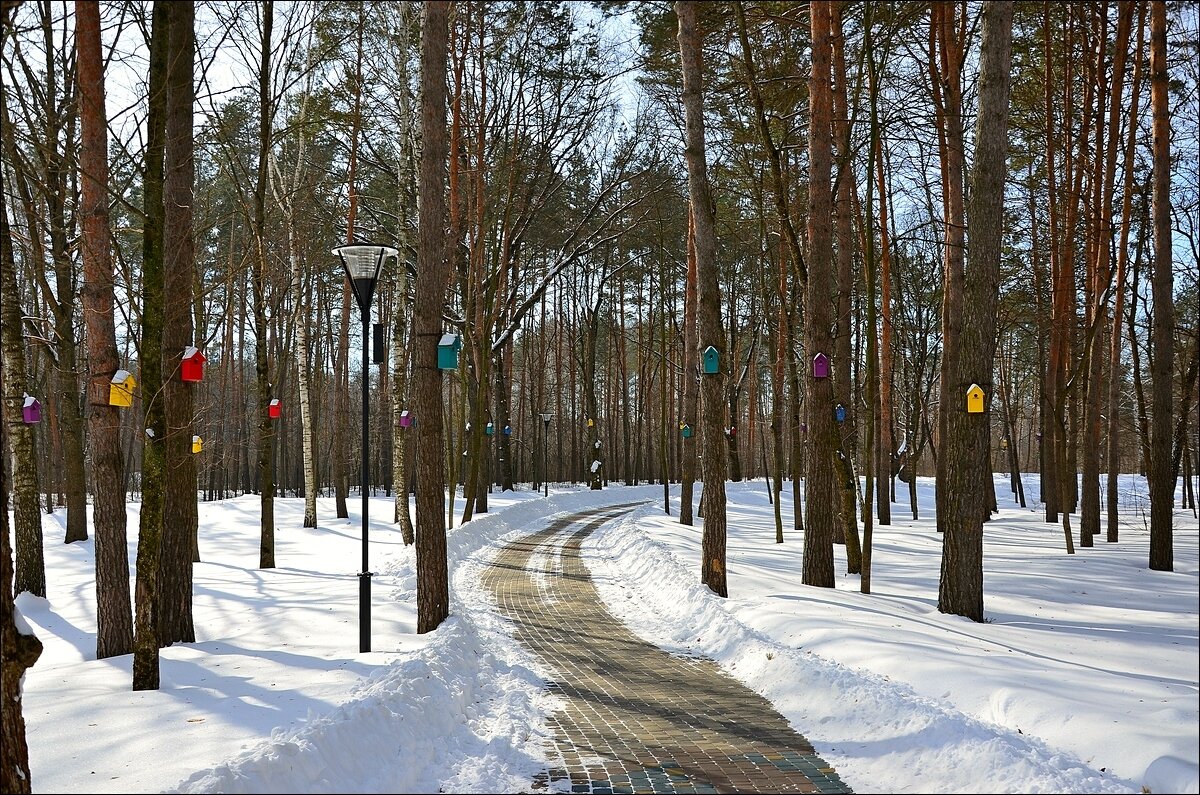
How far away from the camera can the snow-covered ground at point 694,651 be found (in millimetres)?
4406

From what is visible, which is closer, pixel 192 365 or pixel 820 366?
pixel 192 365

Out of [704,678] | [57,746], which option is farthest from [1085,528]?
[57,746]

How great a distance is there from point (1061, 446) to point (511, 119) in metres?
13.5

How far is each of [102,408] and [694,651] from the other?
6.15 metres

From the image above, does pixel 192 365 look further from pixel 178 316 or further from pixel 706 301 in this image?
pixel 706 301

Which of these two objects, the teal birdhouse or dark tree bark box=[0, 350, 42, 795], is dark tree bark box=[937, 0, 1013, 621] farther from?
dark tree bark box=[0, 350, 42, 795]

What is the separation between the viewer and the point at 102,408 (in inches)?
292

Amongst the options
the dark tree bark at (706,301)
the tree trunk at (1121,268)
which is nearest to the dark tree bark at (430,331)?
the dark tree bark at (706,301)

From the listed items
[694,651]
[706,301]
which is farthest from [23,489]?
[706,301]

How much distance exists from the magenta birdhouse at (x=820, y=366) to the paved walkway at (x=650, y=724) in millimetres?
3938

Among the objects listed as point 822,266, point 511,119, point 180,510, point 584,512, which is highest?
point 511,119

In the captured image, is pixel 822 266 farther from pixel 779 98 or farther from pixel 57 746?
pixel 57 746

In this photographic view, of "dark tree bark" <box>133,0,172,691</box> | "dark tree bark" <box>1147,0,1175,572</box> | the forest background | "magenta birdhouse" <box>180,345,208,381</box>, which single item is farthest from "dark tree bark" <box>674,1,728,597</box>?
"dark tree bark" <box>1147,0,1175,572</box>

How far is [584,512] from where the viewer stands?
86.8ft
